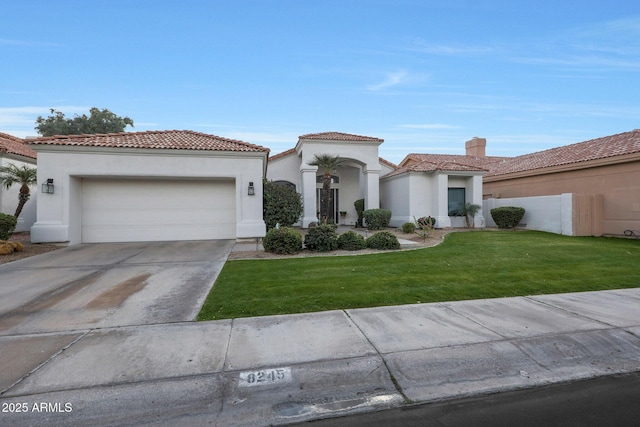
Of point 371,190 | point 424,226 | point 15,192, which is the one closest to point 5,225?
point 15,192

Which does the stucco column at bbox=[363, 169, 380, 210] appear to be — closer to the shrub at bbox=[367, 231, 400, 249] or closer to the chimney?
the shrub at bbox=[367, 231, 400, 249]

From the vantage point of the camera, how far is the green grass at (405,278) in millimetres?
5379

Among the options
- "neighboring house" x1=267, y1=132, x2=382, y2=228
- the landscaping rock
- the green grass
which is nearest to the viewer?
the green grass

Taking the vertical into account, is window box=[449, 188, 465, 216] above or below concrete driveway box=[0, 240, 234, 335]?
above

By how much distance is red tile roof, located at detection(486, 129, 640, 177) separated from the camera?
15328 millimetres

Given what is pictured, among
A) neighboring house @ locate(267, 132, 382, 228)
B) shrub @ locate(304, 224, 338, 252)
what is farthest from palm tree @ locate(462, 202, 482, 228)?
shrub @ locate(304, 224, 338, 252)

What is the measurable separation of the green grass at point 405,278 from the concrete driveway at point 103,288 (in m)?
0.64

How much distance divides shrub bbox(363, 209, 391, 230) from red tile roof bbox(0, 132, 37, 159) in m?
17.8

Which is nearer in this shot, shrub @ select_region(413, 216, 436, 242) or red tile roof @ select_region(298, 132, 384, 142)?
shrub @ select_region(413, 216, 436, 242)

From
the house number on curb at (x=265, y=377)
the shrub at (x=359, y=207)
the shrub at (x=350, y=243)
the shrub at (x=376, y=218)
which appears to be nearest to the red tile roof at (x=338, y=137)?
the shrub at (x=359, y=207)

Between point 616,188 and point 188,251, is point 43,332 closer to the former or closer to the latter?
point 188,251

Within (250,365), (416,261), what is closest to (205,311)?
(250,365)

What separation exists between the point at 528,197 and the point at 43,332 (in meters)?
21.6

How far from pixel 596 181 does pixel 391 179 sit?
36.0ft
